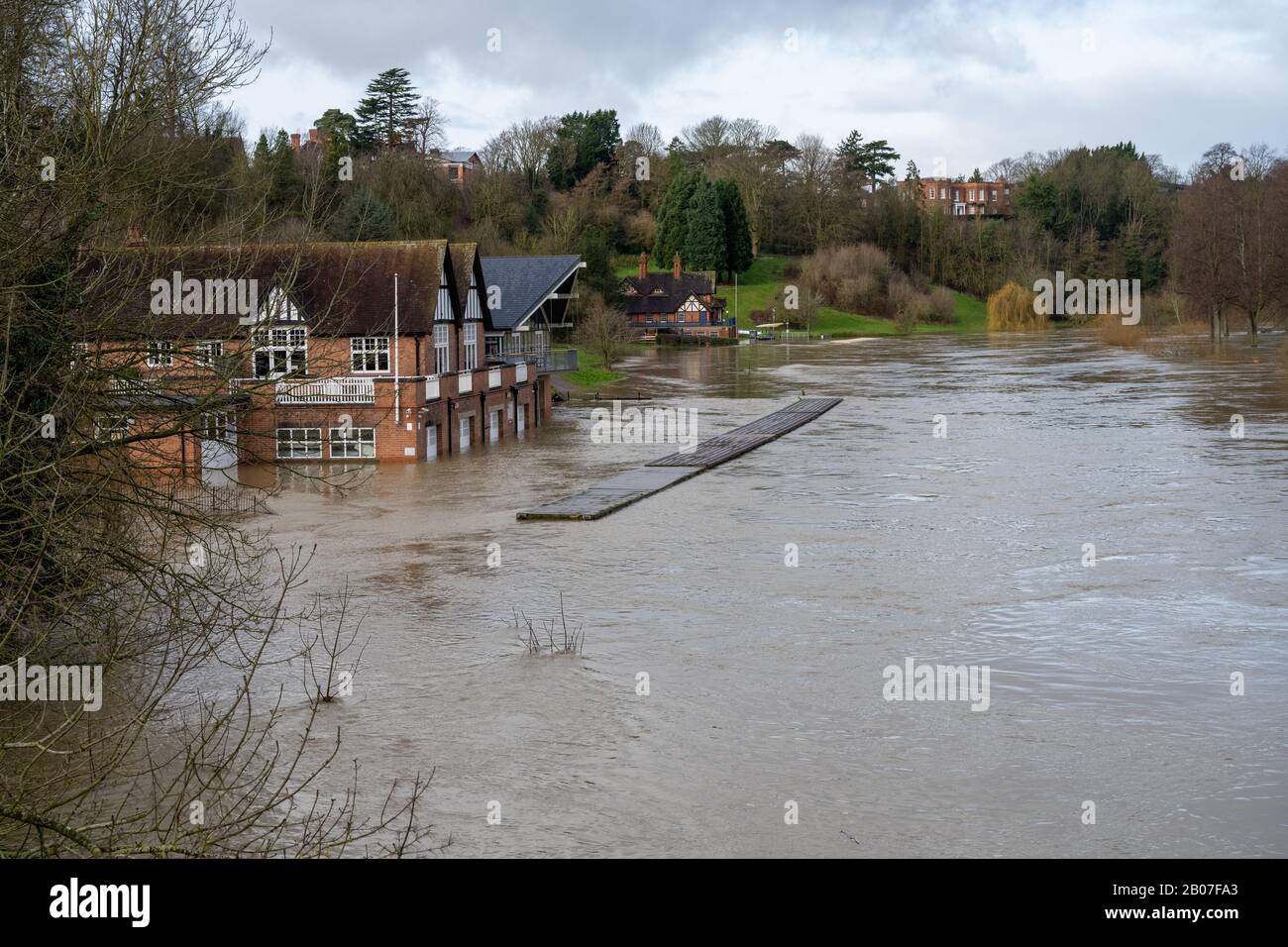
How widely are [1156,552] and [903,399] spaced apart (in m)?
35.7

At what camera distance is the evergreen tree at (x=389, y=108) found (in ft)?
364

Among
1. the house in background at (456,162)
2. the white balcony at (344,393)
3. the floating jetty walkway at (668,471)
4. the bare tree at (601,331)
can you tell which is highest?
the house in background at (456,162)

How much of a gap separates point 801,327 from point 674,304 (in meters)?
13.0

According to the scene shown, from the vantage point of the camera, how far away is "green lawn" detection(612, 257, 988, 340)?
126 metres

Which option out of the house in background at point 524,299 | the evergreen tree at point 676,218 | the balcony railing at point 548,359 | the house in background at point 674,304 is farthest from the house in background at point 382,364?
the evergreen tree at point 676,218

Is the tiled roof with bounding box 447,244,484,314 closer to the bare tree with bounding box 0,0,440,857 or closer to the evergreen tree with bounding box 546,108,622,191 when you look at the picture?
the bare tree with bounding box 0,0,440,857

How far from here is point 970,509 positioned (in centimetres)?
3058

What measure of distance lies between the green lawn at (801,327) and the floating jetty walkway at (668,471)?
7138cm

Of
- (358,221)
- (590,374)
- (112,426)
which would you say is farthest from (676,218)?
(112,426)

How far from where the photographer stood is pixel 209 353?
49.1 feet

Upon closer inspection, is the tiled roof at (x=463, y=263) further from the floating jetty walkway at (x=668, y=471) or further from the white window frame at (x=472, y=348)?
the floating jetty walkway at (x=668, y=471)

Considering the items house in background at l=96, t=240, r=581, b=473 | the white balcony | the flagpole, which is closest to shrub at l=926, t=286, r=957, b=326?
house in background at l=96, t=240, r=581, b=473
